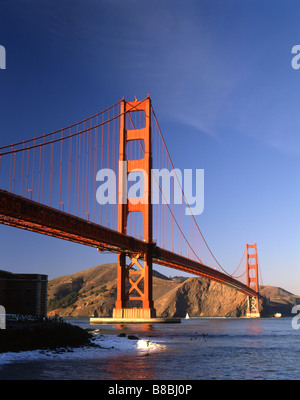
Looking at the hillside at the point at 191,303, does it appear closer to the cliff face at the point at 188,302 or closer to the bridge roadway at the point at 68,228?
the cliff face at the point at 188,302

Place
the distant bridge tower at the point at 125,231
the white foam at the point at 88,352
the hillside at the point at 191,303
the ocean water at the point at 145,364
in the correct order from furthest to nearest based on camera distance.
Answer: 1. the hillside at the point at 191,303
2. the distant bridge tower at the point at 125,231
3. the white foam at the point at 88,352
4. the ocean water at the point at 145,364

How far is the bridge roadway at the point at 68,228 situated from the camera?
3950 centimetres

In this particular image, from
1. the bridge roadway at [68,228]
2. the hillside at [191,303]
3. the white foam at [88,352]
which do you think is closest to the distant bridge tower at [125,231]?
the bridge roadway at [68,228]

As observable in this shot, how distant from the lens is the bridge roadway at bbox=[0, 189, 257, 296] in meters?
39.5

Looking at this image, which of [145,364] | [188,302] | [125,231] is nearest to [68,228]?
[125,231]

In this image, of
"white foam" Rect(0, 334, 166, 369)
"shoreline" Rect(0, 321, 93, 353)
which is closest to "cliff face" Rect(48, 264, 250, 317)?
"white foam" Rect(0, 334, 166, 369)

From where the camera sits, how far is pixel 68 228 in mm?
46812

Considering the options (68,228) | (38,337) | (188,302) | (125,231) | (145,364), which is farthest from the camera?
(188,302)

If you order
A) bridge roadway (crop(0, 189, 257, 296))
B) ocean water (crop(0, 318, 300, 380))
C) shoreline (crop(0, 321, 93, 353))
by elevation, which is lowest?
ocean water (crop(0, 318, 300, 380))

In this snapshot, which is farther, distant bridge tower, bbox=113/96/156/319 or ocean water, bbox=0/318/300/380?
distant bridge tower, bbox=113/96/156/319

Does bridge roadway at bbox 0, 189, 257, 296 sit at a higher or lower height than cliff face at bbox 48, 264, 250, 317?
higher

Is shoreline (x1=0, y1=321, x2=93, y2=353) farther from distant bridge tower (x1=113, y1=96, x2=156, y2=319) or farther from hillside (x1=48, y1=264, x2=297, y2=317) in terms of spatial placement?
hillside (x1=48, y1=264, x2=297, y2=317)

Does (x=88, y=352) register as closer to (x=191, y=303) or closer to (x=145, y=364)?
(x=145, y=364)
